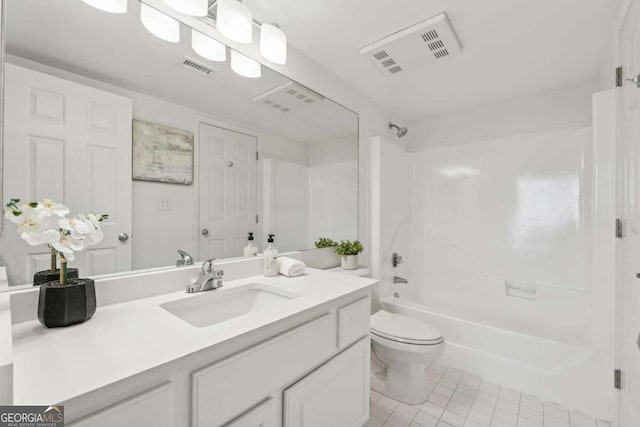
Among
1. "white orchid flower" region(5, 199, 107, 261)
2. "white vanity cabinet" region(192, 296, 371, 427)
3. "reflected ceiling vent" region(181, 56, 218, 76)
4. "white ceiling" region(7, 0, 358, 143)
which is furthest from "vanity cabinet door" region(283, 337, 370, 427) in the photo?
"reflected ceiling vent" region(181, 56, 218, 76)

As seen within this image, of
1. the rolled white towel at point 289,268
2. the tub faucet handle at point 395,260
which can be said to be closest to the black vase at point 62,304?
the rolled white towel at point 289,268

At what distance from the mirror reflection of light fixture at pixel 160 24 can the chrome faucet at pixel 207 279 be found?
970 millimetres

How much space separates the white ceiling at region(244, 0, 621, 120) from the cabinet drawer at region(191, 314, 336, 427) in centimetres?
153

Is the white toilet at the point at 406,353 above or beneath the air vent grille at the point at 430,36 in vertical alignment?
beneath

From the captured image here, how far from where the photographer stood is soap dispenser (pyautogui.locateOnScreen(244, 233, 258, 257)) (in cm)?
145

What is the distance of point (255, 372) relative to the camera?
81 cm

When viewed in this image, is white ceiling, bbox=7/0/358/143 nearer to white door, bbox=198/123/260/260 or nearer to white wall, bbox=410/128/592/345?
white door, bbox=198/123/260/260

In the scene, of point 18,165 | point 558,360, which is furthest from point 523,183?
point 18,165

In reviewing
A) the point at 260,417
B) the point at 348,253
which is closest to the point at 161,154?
the point at 260,417

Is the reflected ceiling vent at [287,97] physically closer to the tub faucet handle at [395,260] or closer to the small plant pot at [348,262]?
the small plant pot at [348,262]

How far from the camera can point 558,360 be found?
1722 millimetres

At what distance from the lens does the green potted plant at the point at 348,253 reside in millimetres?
2029

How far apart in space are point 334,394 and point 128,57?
1.57 m

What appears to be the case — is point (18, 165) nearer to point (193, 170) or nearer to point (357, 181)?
point (193, 170)
